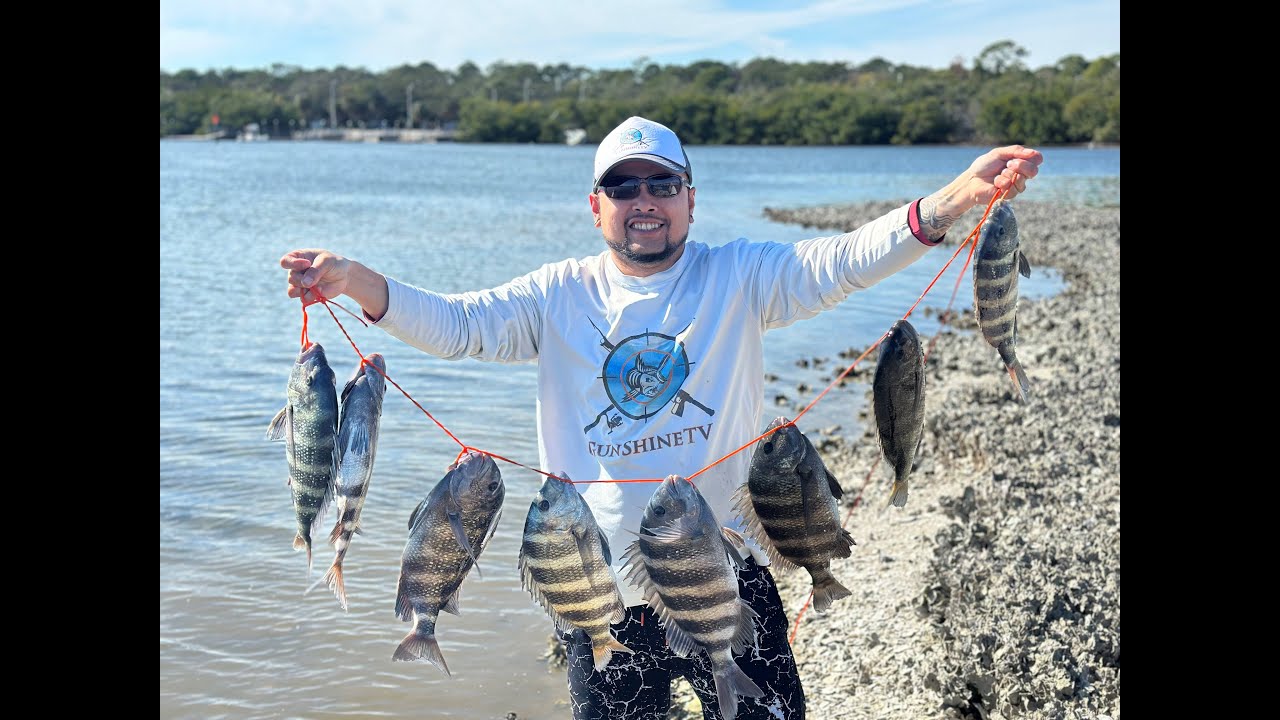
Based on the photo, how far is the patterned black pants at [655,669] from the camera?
13.0 feet

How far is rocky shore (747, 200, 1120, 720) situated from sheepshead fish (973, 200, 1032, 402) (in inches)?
85.4

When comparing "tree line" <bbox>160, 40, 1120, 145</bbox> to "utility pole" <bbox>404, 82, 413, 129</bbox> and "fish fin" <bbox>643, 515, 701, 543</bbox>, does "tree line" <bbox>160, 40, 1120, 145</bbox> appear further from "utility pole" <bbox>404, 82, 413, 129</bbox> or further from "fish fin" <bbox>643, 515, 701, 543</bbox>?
"fish fin" <bbox>643, 515, 701, 543</bbox>

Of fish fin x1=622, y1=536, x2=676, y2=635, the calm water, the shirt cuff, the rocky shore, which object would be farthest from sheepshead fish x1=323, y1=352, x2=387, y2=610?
the rocky shore

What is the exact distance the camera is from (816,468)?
154 inches

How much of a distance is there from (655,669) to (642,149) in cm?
196

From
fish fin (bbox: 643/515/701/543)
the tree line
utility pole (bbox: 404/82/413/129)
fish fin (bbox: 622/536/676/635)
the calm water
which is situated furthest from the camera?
utility pole (bbox: 404/82/413/129)

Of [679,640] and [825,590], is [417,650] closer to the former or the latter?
[679,640]

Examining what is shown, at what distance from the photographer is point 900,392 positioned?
4184 mm

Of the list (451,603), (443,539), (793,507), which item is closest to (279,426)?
(443,539)

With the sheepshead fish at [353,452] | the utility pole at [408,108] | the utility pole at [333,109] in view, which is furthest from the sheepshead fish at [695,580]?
the utility pole at [333,109]

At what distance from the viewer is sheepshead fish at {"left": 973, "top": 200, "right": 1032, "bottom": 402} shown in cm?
405

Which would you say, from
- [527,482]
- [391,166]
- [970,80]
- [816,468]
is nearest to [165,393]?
[527,482]

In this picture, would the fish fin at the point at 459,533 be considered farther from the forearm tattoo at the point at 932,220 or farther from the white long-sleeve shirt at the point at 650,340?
the forearm tattoo at the point at 932,220
